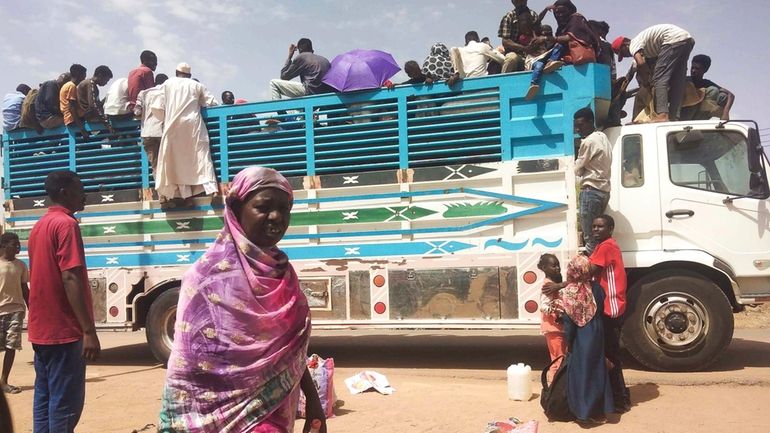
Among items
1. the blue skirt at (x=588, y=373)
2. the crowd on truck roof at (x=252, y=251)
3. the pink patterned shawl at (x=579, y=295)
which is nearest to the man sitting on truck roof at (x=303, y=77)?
the crowd on truck roof at (x=252, y=251)

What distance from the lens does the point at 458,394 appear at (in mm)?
4906

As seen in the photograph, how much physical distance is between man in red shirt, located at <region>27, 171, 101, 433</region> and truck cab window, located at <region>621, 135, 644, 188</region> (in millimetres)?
4653

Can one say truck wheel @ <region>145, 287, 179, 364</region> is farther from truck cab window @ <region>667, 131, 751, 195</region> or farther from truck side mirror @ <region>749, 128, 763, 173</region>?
truck side mirror @ <region>749, 128, 763, 173</region>

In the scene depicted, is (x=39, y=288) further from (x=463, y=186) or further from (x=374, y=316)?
(x=463, y=186)

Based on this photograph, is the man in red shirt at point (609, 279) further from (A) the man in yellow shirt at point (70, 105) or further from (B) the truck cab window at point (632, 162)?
(A) the man in yellow shirt at point (70, 105)

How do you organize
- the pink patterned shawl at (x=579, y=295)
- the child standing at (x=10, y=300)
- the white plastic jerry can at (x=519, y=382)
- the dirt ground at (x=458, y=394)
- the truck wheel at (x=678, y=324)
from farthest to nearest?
the child standing at (x=10, y=300), the truck wheel at (x=678, y=324), the white plastic jerry can at (x=519, y=382), the pink patterned shawl at (x=579, y=295), the dirt ground at (x=458, y=394)

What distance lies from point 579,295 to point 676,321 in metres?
1.47

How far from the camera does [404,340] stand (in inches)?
339

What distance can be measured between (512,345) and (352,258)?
9.41 feet

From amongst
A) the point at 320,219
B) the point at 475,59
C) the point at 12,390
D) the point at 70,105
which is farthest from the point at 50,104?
the point at 475,59

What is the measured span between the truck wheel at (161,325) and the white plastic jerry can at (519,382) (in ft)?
12.0

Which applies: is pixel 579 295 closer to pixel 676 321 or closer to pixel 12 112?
pixel 676 321

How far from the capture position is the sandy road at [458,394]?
4.15 m

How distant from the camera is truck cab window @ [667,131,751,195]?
18.0ft
